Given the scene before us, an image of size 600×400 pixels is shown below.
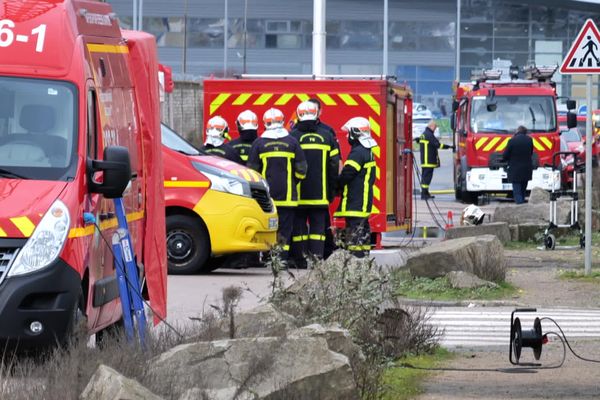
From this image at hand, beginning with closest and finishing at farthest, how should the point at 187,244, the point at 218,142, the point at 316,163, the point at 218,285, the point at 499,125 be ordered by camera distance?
the point at 218,285, the point at 187,244, the point at 316,163, the point at 218,142, the point at 499,125

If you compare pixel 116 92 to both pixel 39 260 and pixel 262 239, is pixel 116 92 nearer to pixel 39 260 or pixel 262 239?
pixel 39 260

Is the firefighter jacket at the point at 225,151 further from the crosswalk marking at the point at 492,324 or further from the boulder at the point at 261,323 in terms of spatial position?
the boulder at the point at 261,323

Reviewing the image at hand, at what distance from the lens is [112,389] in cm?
588

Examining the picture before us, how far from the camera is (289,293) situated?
32.9 ft

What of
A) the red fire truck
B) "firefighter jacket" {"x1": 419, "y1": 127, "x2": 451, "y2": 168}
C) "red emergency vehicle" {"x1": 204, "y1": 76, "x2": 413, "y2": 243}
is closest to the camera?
"red emergency vehicle" {"x1": 204, "y1": 76, "x2": 413, "y2": 243}

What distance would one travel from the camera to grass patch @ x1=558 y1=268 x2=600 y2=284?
55.4 ft

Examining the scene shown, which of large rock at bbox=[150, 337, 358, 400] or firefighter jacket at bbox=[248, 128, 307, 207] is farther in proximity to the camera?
firefighter jacket at bbox=[248, 128, 307, 207]

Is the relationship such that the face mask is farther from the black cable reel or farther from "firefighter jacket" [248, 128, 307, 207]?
the black cable reel

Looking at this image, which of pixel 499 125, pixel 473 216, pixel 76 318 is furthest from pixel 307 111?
pixel 499 125

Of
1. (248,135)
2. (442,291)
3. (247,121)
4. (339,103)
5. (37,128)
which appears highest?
(339,103)

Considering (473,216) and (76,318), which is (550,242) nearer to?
(473,216)

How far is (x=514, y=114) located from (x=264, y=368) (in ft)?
92.4

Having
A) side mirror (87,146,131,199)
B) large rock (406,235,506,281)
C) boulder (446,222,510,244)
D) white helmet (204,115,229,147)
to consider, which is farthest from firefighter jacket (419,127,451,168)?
side mirror (87,146,131,199)

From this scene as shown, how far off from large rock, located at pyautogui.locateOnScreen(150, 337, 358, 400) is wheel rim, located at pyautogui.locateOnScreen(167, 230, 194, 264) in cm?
1007
